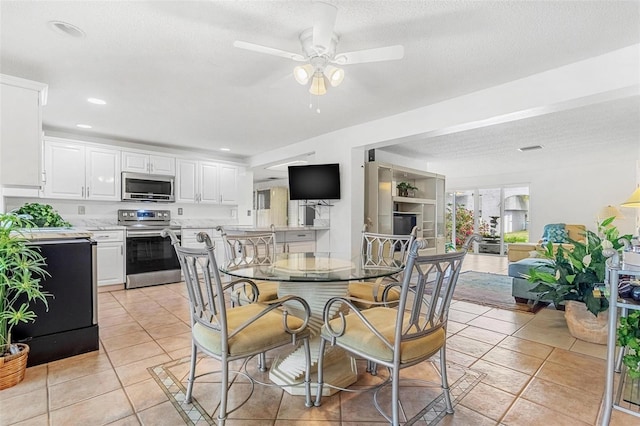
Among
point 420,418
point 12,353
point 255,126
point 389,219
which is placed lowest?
point 420,418

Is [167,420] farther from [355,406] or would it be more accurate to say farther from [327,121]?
[327,121]

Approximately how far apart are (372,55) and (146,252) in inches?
170

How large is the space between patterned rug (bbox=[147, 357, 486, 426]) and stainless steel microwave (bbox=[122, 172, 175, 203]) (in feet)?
11.4

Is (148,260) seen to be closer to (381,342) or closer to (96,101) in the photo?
(96,101)

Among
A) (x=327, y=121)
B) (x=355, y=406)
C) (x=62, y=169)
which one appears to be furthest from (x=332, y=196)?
(x=62, y=169)

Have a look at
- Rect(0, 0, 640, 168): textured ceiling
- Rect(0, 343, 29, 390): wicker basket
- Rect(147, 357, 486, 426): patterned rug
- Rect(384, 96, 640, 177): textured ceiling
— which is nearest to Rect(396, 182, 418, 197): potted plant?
Rect(384, 96, 640, 177): textured ceiling

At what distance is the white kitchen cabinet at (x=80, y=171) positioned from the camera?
4.33 m

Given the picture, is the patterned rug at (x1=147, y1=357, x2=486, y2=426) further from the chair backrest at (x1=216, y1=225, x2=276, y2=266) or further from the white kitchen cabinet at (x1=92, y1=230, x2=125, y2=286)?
the white kitchen cabinet at (x1=92, y1=230, x2=125, y2=286)

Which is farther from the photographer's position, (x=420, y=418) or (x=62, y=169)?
(x=62, y=169)

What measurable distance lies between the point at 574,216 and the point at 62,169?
32.9ft

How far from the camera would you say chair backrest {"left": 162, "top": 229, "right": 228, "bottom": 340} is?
1.52 meters

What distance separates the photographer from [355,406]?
5.77 feet

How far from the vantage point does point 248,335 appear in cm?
162

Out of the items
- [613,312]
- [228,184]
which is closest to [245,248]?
[613,312]
